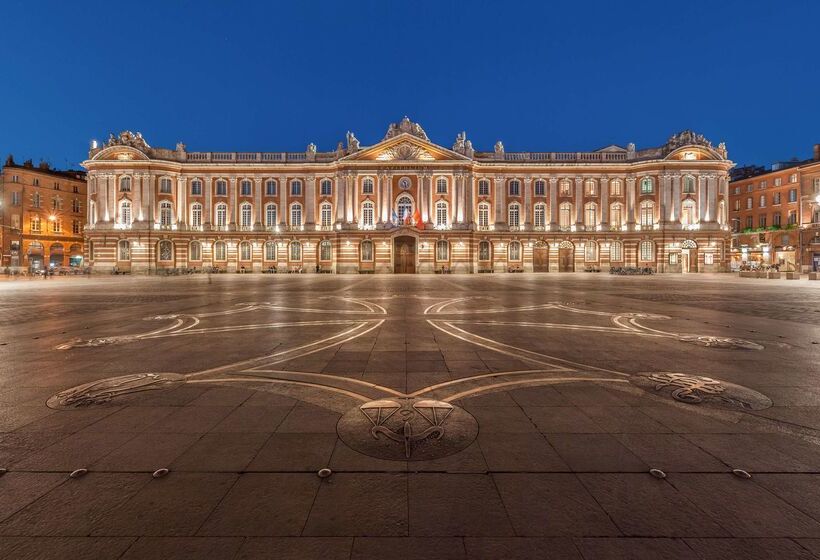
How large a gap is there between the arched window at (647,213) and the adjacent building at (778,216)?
47.4ft

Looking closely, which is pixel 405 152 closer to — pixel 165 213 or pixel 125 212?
pixel 165 213

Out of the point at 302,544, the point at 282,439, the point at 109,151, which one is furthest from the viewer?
the point at 109,151

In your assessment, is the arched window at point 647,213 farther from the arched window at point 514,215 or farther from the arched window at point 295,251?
the arched window at point 295,251

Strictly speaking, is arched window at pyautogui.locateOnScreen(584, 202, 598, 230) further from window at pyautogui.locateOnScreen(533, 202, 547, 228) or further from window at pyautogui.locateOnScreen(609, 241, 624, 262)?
window at pyautogui.locateOnScreen(533, 202, 547, 228)

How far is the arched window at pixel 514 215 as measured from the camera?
177 ft

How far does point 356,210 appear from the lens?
51.9 meters

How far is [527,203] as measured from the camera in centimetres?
5397

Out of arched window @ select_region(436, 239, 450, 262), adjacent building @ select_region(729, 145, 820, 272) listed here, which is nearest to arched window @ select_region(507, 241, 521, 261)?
arched window @ select_region(436, 239, 450, 262)

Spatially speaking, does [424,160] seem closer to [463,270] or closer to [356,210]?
[356,210]

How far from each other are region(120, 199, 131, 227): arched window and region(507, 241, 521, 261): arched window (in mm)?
48993

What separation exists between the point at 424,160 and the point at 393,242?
434 inches

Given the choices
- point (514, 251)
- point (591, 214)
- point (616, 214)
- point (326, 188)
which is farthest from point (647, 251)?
point (326, 188)

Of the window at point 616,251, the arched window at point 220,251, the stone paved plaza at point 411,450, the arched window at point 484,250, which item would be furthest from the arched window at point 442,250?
the stone paved plaza at point 411,450

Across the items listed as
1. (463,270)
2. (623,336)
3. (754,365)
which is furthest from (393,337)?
(463,270)
